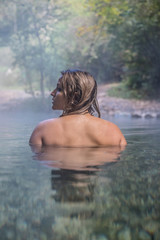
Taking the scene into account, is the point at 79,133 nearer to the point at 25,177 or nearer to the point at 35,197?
the point at 25,177

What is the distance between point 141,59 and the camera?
1246 cm

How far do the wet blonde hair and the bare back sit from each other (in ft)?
0.27

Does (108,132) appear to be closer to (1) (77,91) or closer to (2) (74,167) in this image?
(1) (77,91)

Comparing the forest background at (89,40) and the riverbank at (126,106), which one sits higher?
the forest background at (89,40)

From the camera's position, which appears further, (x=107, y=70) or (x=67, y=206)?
(x=107, y=70)

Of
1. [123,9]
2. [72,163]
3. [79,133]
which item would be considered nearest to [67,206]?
[72,163]

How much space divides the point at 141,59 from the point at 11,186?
11785 mm

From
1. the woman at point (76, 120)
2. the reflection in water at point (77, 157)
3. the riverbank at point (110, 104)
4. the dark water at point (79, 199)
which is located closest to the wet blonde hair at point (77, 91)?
the woman at point (76, 120)

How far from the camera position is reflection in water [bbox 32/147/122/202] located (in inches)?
44.1

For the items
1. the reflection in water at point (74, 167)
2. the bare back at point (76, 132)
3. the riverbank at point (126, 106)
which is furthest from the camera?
the riverbank at point (126, 106)

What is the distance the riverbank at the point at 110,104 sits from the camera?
31.1 ft

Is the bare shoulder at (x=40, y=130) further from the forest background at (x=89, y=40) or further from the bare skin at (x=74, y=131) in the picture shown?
the forest background at (x=89, y=40)

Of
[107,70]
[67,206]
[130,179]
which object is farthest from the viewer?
[107,70]

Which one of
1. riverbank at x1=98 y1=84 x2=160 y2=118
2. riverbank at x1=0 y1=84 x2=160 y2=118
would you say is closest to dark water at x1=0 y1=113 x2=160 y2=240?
riverbank at x1=0 y1=84 x2=160 y2=118
